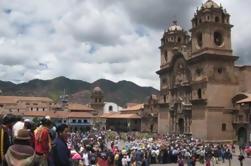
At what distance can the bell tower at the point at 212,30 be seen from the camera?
46250 millimetres

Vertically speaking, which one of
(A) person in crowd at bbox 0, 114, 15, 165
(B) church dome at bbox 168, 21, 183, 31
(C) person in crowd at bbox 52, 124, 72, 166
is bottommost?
(C) person in crowd at bbox 52, 124, 72, 166

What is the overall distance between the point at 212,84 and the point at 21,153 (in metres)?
41.9

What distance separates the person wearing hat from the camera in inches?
182

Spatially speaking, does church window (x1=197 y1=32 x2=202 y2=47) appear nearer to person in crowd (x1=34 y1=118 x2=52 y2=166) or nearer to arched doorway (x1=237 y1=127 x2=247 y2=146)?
arched doorway (x1=237 y1=127 x2=247 y2=146)

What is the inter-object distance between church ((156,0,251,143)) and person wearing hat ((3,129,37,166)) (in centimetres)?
3793

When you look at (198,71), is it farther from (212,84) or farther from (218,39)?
(218,39)

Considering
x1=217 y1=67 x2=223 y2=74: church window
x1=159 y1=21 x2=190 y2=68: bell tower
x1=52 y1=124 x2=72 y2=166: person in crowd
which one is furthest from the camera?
x1=159 y1=21 x2=190 y2=68: bell tower

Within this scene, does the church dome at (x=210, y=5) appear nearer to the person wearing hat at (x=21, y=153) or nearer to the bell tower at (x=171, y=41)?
the bell tower at (x=171, y=41)

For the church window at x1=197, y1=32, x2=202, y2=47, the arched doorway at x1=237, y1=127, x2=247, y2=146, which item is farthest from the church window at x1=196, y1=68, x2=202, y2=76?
the arched doorway at x1=237, y1=127, x2=247, y2=146

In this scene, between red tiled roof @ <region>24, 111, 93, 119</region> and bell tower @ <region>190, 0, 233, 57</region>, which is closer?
bell tower @ <region>190, 0, 233, 57</region>

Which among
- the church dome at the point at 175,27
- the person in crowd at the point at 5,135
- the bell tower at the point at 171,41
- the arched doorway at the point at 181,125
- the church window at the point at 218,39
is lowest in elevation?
the person in crowd at the point at 5,135

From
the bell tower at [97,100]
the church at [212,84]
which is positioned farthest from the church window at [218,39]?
the bell tower at [97,100]

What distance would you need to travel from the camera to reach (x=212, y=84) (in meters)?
45.2

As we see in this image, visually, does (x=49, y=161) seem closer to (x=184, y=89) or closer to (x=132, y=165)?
(x=132, y=165)
